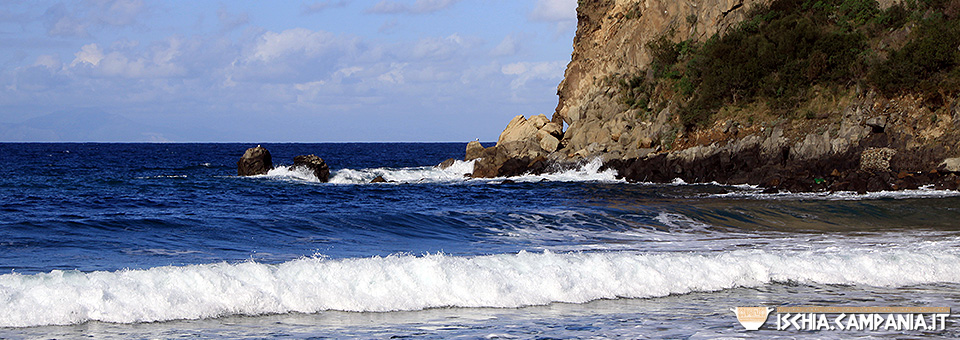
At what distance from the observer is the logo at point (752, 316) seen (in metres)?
7.16

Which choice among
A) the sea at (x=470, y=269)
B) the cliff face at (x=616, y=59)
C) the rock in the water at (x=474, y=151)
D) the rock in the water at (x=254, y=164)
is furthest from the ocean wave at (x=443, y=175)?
the sea at (x=470, y=269)

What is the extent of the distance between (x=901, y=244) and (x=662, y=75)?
26.7m

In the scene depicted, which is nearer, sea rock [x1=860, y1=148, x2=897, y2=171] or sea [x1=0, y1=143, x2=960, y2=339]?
sea [x1=0, y1=143, x2=960, y2=339]

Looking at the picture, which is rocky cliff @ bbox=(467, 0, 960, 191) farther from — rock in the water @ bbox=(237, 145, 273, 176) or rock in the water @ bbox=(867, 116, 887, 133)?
rock in the water @ bbox=(237, 145, 273, 176)

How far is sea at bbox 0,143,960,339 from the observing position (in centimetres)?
738

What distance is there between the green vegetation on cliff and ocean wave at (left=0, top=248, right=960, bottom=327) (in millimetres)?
20595

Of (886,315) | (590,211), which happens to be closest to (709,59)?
(590,211)

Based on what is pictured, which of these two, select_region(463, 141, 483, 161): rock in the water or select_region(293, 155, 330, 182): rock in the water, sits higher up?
select_region(463, 141, 483, 161): rock in the water

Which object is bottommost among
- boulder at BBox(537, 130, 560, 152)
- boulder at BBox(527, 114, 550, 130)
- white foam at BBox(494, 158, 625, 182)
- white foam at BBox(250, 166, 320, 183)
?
white foam at BBox(250, 166, 320, 183)

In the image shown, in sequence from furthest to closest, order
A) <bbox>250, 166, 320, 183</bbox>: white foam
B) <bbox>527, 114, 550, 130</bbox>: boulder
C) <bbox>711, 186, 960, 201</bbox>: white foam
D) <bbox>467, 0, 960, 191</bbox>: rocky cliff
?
<bbox>527, 114, 550, 130</bbox>: boulder < <bbox>250, 166, 320, 183</bbox>: white foam < <bbox>467, 0, 960, 191</bbox>: rocky cliff < <bbox>711, 186, 960, 201</bbox>: white foam

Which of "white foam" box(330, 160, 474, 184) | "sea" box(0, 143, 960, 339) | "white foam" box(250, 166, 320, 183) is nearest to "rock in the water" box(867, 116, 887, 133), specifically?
"sea" box(0, 143, 960, 339)

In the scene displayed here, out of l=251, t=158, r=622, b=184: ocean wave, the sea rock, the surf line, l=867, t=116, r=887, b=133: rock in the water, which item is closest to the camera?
the surf line

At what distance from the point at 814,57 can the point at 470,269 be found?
28.4 metres

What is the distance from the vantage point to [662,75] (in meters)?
39.3
